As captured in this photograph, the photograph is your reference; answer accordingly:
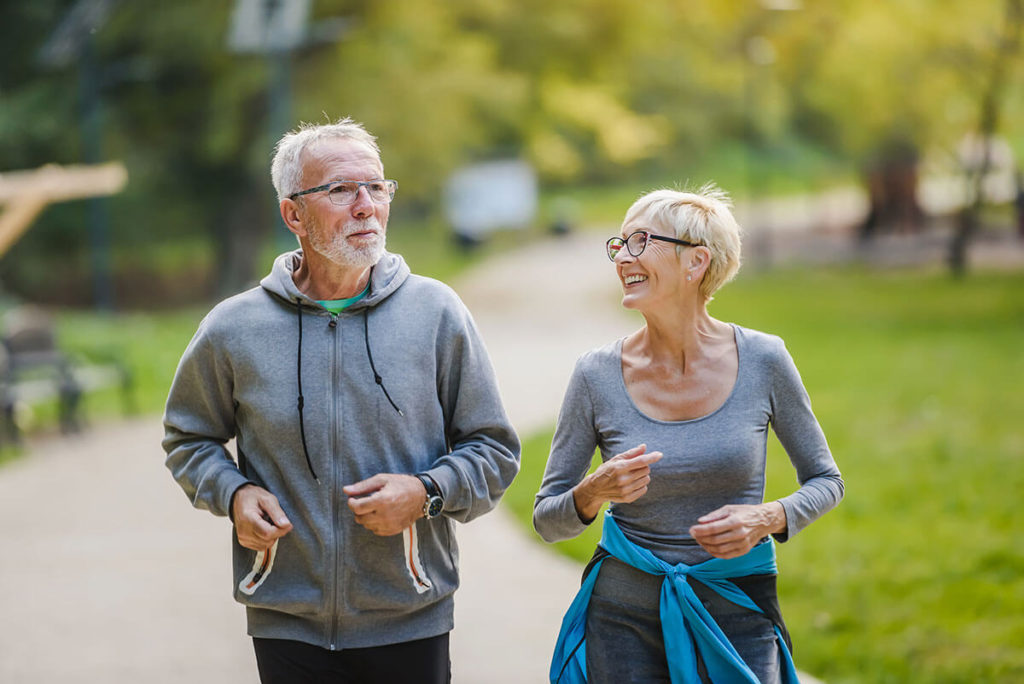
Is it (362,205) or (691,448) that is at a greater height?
(362,205)

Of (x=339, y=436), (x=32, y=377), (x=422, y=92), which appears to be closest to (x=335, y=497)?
(x=339, y=436)

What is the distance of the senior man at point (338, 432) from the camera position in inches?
127

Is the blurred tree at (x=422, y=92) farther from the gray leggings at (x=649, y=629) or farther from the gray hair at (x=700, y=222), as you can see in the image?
the gray leggings at (x=649, y=629)

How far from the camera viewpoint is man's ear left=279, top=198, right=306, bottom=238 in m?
3.33

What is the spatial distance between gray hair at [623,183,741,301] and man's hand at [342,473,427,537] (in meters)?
0.87

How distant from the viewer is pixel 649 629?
3295 mm

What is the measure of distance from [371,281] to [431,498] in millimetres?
575

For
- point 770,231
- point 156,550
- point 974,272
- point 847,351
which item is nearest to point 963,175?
point 974,272

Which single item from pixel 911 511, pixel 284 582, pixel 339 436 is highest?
pixel 339 436

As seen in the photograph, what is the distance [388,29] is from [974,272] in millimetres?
12729

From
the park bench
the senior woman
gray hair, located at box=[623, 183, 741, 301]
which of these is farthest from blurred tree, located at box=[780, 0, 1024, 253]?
the senior woman

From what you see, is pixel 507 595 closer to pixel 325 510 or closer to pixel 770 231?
pixel 325 510

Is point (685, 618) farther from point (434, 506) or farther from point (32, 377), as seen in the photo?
point (32, 377)

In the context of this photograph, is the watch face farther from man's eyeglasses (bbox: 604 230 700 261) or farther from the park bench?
the park bench
